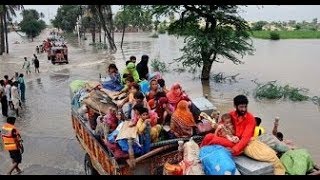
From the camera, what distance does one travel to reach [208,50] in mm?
20500

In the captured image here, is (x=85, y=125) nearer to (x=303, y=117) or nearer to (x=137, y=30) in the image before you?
(x=303, y=117)

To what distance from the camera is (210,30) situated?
68.2 ft

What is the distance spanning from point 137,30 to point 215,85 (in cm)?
8858

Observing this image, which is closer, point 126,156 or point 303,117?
point 126,156

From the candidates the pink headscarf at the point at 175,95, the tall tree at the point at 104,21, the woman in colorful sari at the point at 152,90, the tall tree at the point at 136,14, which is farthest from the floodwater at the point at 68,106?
the tall tree at the point at 104,21

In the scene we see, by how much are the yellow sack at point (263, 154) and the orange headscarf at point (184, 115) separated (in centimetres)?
127

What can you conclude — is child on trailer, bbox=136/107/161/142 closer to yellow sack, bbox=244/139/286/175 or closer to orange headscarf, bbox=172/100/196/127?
orange headscarf, bbox=172/100/196/127

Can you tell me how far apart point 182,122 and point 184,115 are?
0.13 metres

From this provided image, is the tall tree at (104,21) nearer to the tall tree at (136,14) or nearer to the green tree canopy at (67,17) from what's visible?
the tall tree at (136,14)

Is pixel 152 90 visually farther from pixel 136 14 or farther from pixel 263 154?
pixel 136 14

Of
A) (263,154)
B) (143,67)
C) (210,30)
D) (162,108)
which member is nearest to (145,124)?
(162,108)

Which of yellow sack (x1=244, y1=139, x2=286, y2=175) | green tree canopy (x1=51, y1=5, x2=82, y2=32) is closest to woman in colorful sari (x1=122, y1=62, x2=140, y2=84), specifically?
yellow sack (x1=244, y1=139, x2=286, y2=175)

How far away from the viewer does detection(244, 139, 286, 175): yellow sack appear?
5.04m
